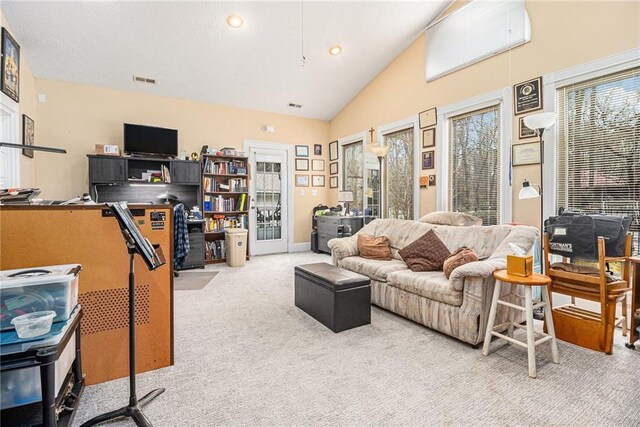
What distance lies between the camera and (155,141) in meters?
5.13

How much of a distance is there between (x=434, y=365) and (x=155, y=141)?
5164 millimetres

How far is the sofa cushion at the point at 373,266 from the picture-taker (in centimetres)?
323

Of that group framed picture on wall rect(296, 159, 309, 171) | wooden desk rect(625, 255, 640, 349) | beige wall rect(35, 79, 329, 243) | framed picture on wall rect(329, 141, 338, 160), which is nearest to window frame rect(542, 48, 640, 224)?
wooden desk rect(625, 255, 640, 349)

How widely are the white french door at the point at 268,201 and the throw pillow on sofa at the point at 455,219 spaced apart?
144 inches

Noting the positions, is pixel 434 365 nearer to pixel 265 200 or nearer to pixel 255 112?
pixel 265 200

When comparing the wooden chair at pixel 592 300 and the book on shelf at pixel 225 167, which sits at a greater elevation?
the book on shelf at pixel 225 167

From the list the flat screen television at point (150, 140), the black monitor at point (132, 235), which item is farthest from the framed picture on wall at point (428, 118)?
the black monitor at point (132, 235)

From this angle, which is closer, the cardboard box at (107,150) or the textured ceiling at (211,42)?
the textured ceiling at (211,42)

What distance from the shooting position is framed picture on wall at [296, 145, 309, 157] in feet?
22.7

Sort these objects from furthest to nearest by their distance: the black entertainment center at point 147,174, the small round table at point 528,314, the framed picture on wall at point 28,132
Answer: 1. the black entertainment center at point 147,174
2. the framed picture on wall at point 28,132
3. the small round table at point 528,314

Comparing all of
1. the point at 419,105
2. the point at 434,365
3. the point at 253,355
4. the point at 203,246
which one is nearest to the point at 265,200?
the point at 203,246

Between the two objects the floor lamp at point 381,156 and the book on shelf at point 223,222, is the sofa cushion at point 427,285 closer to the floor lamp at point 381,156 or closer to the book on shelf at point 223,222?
the floor lamp at point 381,156

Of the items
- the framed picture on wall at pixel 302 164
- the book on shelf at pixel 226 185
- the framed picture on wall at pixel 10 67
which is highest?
the framed picture on wall at pixel 10 67

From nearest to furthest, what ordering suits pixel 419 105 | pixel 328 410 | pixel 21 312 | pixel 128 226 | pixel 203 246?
pixel 21 312 → pixel 128 226 → pixel 328 410 → pixel 419 105 → pixel 203 246
